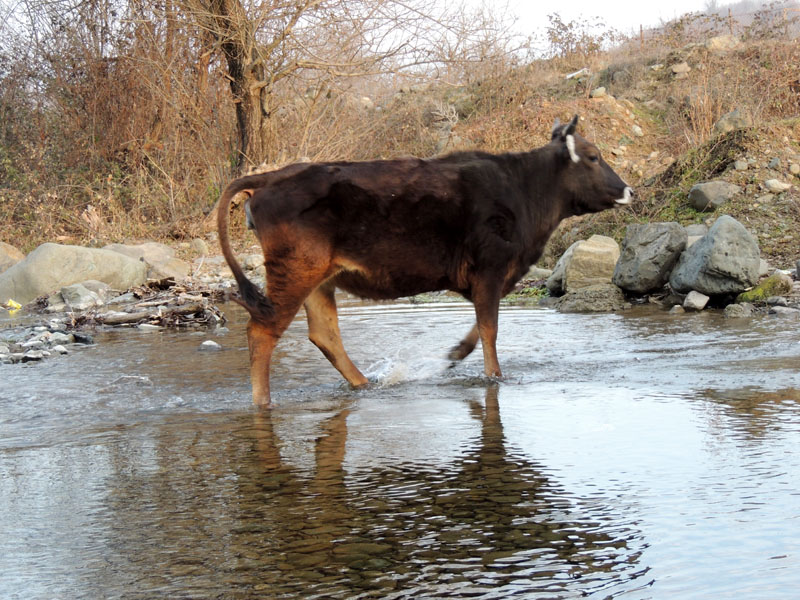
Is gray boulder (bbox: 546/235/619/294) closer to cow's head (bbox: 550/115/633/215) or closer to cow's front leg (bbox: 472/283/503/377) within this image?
cow's head (bbox: 550/115/633/215)

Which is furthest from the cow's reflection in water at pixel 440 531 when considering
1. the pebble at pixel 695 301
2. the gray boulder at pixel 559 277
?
the gray boulder at pixel 559 277

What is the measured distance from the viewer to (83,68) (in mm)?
21156

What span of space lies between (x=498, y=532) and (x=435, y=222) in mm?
3859

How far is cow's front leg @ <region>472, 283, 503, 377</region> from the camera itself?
7.08 meters

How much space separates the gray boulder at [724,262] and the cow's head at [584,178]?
2.58m

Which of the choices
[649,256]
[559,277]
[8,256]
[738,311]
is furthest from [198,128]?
[738,311]

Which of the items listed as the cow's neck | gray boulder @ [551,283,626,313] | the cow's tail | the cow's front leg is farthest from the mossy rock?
the cow's tail

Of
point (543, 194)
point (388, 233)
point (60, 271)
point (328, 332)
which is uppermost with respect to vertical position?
point (543, 194)

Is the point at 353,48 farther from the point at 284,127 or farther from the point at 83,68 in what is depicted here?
the point at 83,68

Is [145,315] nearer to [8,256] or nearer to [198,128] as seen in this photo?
[8,256]

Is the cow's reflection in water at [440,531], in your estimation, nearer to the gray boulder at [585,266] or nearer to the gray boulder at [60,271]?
the gray boulder at [585,266]

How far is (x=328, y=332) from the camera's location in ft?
24.0

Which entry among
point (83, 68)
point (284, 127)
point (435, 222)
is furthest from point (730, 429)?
point (83, 68)

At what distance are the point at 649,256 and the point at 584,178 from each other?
342cm
